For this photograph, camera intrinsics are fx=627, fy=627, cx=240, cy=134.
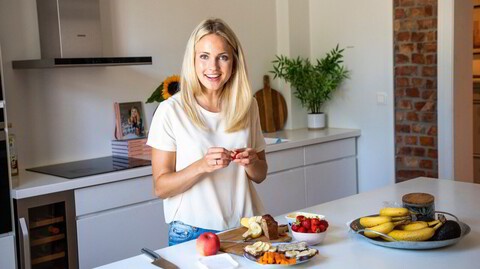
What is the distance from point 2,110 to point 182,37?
1659 mm

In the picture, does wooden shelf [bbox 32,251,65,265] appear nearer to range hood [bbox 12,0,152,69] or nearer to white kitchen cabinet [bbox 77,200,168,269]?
white kitchen cabinet [bbox 77,200,168,269]

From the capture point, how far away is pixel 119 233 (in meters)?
3.37

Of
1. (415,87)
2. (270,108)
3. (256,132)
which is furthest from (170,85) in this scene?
(415,87)

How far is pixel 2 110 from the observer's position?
115 inches

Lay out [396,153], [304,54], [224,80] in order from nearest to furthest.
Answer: [224,80], [396,153], [304,54]

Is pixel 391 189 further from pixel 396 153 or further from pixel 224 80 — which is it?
pixel 396 153

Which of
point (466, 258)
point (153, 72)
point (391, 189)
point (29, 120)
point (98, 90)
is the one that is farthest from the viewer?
point (153, 72)

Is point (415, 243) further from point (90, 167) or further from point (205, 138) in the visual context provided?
point (90, 167)

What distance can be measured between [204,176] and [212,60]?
1.35 feet

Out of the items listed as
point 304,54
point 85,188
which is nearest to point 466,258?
point 85,188

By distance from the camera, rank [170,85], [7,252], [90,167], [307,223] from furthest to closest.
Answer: [170,85]
[90,167]
[7,252]
[307,223]

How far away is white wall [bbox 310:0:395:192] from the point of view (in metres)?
4.61

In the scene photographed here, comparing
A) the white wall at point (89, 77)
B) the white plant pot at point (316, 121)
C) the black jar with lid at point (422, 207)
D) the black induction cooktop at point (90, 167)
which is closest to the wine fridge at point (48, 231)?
the black induction cooktop at point (90, 167)

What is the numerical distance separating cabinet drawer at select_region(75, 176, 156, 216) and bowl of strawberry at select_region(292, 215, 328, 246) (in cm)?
150
